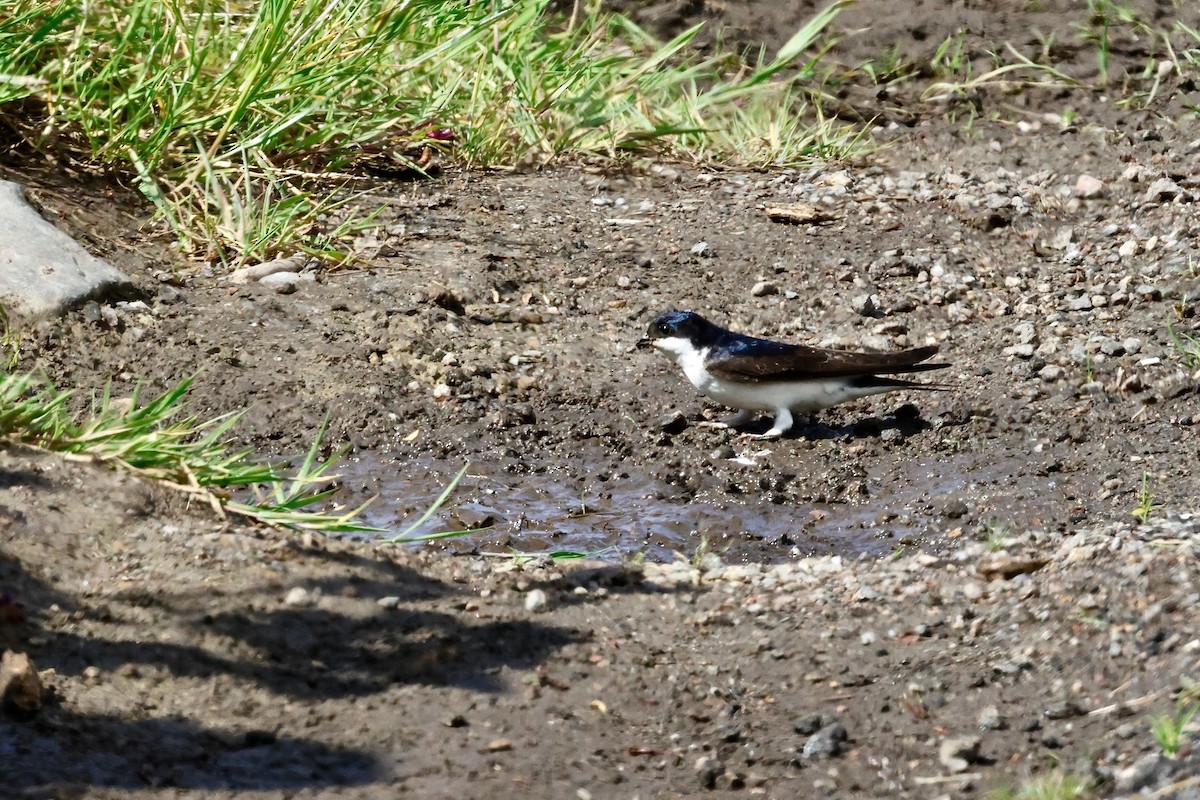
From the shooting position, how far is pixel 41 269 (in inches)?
207

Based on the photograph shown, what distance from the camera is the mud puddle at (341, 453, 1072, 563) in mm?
4496

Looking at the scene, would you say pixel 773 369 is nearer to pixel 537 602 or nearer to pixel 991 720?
pixel 537 602

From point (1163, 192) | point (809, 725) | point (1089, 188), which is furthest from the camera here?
point (1089, 188)

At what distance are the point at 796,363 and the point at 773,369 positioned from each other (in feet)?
0.26

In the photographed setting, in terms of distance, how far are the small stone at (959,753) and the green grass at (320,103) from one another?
352 cm

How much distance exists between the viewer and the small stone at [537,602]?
362 centimetres

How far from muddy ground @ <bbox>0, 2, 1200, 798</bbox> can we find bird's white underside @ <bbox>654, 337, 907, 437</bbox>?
0.45ft

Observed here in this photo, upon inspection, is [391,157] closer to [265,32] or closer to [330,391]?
[265,32]

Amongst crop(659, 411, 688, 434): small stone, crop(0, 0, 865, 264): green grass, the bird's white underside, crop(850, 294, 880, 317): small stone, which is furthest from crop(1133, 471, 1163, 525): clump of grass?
crop(0, 0, 865, 264): green grass

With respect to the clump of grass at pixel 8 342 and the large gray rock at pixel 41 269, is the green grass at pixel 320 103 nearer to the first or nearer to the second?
the large gray rock at pixel 41 269

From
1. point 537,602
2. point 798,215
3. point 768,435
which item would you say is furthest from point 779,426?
point 537,602

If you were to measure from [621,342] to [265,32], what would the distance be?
184 centimetres

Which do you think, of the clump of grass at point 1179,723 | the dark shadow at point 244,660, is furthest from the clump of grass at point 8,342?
the clump of grass at point 1179,723

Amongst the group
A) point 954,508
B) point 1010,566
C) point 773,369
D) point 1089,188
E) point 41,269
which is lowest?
point 1089,188
